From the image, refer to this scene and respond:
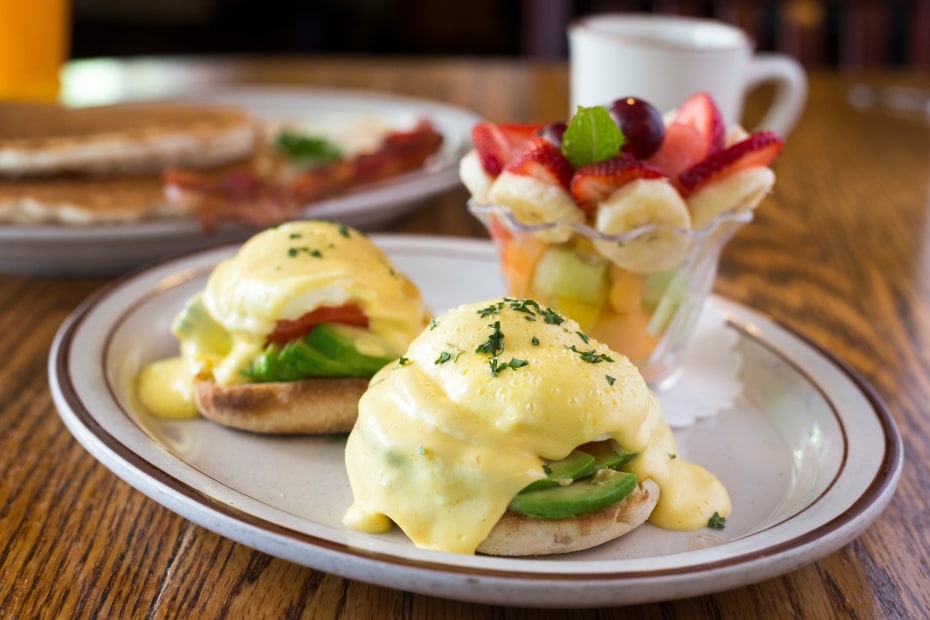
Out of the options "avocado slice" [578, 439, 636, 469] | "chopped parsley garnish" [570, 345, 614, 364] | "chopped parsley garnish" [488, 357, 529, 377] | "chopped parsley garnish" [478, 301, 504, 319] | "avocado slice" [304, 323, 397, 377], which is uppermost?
"chopped parsley garnish" [478, 301, 504, 319]

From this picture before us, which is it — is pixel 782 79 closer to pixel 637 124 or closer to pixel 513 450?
pixel 637 124

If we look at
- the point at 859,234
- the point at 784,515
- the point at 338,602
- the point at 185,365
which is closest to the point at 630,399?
the point at 784,515

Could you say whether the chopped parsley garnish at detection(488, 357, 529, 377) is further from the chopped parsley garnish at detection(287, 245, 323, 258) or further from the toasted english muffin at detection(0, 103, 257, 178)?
the toasted english muffin at detection(0, 103, 257, 178)

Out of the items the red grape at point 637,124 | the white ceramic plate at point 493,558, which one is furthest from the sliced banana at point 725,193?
the white ceramic plate at point 493,558

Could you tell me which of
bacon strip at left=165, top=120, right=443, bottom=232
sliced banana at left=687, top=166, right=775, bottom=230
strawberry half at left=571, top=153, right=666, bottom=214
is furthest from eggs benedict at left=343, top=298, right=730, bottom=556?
bacon strip at left=165, top=120, right=443, bottom=232

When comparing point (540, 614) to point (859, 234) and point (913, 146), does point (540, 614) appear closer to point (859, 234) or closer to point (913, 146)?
point (859, 234)
